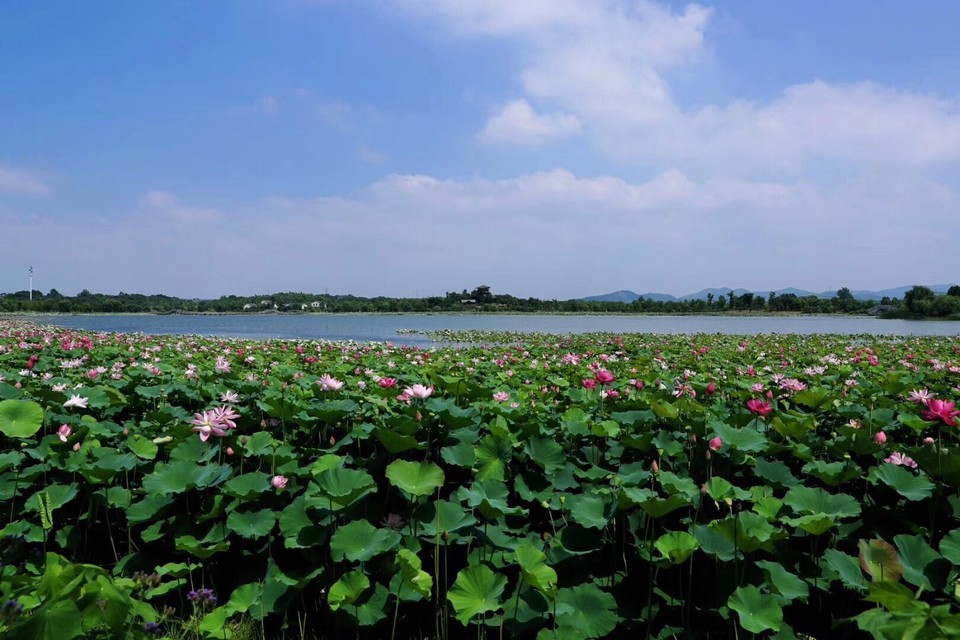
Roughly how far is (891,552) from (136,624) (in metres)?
2.50

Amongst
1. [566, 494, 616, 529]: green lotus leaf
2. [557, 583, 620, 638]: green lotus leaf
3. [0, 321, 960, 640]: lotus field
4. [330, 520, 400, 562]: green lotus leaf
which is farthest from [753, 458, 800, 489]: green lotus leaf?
[330, 520, 400, 562]: green lotus leaf

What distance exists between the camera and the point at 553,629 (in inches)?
75.5

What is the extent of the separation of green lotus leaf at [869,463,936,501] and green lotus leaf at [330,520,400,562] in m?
2.00

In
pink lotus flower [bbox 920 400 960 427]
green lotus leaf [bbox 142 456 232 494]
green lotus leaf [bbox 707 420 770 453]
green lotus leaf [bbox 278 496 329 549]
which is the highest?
pink lotus flower [bbox 920 400 960 427]

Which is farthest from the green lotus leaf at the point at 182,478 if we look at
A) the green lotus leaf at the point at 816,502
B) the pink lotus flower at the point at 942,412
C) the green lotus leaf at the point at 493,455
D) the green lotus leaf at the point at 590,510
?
the pink lotus flower at the point at 942,412

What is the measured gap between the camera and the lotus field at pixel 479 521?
185 cm

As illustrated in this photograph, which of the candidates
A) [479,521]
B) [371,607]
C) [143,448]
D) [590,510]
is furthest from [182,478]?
[590,510]

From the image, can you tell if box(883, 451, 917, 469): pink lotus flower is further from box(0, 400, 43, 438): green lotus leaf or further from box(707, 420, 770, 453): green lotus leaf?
box(0, 400, 43, 438): green lotus leaf

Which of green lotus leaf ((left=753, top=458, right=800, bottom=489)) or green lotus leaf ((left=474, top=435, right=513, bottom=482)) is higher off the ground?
green lotus leaf ((left=474, top=435, right=513, bottom=482))

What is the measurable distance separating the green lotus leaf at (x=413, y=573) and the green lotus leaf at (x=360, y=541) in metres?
0.13

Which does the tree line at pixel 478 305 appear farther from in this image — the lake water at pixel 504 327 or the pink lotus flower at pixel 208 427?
the pink lotus flower at pixel 208 427

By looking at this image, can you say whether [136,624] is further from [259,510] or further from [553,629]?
[553,629]

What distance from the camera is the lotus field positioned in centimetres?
185

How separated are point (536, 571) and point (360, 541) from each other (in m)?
0.69
